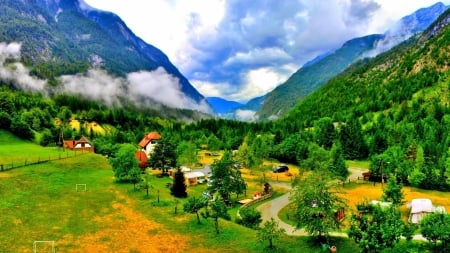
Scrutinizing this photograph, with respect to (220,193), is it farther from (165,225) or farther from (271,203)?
(165,225)

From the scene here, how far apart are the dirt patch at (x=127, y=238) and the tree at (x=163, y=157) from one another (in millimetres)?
52379

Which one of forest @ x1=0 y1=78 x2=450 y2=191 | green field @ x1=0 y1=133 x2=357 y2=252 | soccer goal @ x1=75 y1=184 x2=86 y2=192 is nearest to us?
green field @ x1=0 y1=133 x2=357 y2=252

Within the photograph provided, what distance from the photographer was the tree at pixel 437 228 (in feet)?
143

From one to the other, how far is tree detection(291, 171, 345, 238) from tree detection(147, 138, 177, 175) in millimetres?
66264

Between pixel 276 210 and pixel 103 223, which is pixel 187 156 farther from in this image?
pixel 103 223

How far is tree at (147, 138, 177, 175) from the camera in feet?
376

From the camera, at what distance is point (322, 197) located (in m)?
51.8

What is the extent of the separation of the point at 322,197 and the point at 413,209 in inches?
1002

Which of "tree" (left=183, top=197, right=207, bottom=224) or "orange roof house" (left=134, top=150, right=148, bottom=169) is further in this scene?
"orange roof house" (left=134, top=150, right=148, bottom=169)

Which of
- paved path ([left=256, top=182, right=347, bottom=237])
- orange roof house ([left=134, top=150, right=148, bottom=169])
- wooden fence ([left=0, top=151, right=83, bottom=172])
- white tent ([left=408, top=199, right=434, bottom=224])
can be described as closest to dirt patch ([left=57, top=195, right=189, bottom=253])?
paved path ([left=256, top=182, right=347, bottom=237])

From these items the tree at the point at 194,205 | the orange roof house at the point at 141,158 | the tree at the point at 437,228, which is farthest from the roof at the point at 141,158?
the tree at the point at 437,228

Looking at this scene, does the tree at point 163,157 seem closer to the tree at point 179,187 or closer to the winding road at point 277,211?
the tree at point 179,187

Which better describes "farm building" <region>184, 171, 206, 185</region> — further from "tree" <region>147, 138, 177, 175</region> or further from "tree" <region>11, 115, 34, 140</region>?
"tree" <region>11, 115, 34, 140</region>

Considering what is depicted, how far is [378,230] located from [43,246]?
38.4 m
